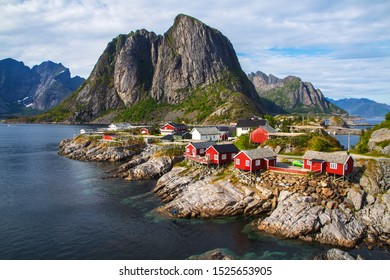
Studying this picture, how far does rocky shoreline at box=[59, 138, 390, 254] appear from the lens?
37719 mm

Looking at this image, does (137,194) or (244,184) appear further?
(137,194)

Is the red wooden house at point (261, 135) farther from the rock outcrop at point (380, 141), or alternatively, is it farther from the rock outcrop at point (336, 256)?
the rock outcrop at point (336, 256)

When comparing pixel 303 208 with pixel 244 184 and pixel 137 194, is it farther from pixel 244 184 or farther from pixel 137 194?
pixel 137 194

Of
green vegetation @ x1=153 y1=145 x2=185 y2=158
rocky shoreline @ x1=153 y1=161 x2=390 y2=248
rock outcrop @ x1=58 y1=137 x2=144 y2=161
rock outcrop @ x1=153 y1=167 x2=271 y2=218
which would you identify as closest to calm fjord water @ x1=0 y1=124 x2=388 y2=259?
rock outcrop @ x1=153 y1=167 x2=271 y2=218

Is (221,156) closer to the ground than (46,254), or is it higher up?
higher up

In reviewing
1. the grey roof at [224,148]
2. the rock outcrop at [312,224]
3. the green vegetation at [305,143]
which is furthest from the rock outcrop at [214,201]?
the green vegetation at [305,143]

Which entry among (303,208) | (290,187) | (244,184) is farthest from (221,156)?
(303,208)

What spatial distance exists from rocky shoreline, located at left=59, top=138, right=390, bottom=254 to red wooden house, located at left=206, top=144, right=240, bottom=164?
1699 millimetres

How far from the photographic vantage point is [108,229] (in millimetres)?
41031

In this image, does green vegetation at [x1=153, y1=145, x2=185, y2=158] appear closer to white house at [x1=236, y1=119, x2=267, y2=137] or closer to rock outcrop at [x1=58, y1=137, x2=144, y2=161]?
rock outcrop at [x1=58, y1=137, x2=144, y2=161]

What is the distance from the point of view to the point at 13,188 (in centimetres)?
6259
